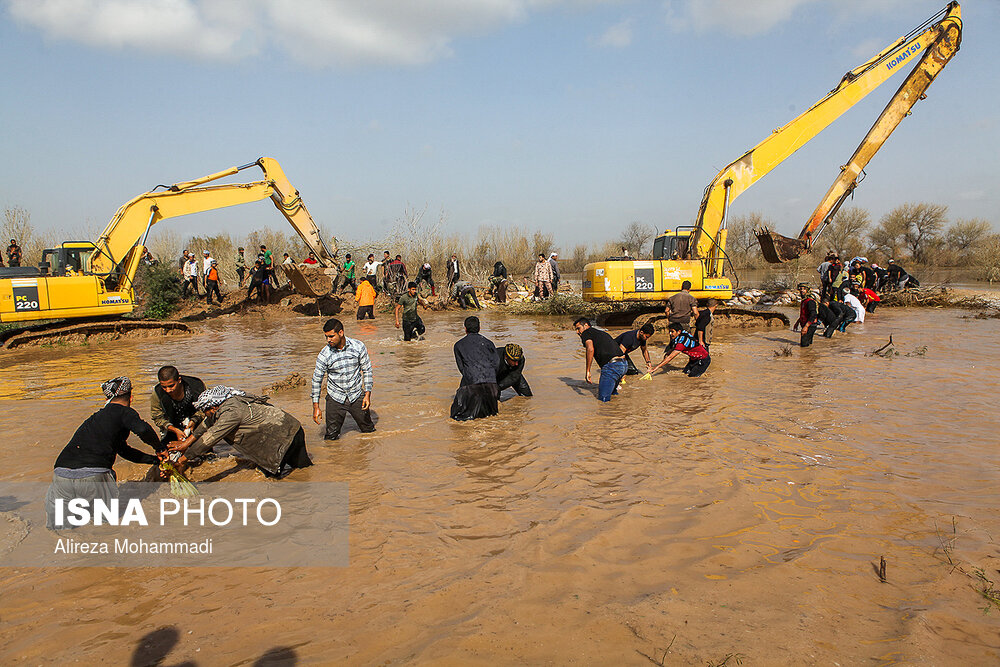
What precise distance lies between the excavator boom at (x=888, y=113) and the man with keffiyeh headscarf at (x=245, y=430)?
13.0 metres

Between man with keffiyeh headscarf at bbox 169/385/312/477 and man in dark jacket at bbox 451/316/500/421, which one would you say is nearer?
man with keffiyeh headscarf at bbox 169/385/312/477

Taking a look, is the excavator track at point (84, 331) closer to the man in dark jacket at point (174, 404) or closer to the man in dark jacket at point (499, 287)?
the man in dark jacket at point (499, 287)

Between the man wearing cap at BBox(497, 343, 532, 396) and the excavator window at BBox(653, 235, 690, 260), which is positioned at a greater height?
the excavator window at BBox(653, 235, 690, 260)

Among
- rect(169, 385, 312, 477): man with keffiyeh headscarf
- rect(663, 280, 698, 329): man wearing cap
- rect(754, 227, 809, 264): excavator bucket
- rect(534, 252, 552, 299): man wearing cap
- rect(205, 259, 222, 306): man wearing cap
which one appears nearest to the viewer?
rect(169, 385, 312, 477): man with keffiyeh headscarf

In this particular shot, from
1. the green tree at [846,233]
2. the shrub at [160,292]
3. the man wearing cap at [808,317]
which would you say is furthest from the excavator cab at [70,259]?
the green tree at [846,233]

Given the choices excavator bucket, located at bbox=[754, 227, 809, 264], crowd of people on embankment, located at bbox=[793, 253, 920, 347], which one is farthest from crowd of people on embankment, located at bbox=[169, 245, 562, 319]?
crowd of people on embankment, located at bbox=[793, 253, 920, 347]

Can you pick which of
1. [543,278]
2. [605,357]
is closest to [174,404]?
[605,357]

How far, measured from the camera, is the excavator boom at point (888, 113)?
14984 millimetres

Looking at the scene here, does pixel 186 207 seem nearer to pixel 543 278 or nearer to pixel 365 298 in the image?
pixel 365 298

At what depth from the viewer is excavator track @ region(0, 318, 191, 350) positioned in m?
13.6

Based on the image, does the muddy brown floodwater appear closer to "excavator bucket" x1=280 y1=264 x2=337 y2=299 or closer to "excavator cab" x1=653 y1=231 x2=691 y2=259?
"excavator cab" x1=653 y1=231 x2=691 y2=259

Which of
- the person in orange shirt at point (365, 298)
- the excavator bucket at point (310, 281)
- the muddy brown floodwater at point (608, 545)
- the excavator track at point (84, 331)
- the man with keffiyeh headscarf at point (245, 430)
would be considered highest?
the excavator bucket at point (310, 281)

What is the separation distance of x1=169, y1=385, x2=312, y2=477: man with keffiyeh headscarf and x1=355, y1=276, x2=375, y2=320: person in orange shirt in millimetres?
12186

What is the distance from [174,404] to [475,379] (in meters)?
3.36
